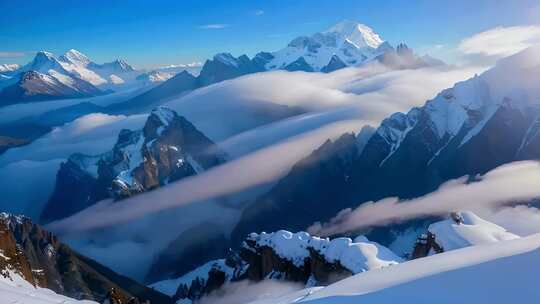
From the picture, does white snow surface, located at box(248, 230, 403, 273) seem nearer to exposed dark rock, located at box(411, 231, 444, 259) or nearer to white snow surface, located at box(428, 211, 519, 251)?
exposed dark rock, located at box(411, 231, 444, 259)

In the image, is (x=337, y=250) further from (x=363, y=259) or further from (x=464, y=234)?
(x=464, y=234)

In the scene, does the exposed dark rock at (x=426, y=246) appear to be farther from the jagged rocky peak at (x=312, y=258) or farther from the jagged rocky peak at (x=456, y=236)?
the jagged rocky peak at (x=312, y=258)

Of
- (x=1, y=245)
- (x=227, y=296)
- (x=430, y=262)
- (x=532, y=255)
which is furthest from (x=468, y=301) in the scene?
(x=227, y=296)

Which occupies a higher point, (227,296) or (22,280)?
(22,280)

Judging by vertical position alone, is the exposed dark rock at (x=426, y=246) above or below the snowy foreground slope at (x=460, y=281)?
below

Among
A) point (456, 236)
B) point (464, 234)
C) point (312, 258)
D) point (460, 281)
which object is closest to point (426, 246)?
point (456, 236)

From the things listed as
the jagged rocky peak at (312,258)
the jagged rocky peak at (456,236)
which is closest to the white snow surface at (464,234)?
the jagged rocky peak at (456,236)

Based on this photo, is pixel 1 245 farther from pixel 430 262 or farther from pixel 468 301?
pixel 468 301
